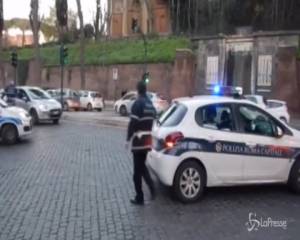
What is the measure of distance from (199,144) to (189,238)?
2.23 m

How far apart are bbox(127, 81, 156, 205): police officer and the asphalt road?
0.49 metres

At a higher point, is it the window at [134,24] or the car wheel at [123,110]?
the window at [134,24]

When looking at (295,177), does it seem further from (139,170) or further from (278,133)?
(139,170)

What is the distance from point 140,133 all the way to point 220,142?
1.27 metres

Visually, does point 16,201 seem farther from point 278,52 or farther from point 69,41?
point 69,41

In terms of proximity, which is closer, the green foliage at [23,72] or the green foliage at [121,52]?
the green foliage at [121,52]

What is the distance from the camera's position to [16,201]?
912 cm

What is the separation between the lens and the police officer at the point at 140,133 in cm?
880

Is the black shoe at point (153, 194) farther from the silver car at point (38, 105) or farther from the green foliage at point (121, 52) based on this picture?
the green foliage at point (121, 52)

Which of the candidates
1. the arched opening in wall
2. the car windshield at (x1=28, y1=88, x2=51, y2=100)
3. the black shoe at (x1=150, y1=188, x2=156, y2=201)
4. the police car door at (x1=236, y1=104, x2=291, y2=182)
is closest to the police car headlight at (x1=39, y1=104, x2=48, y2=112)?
the car windshield at (x1=28, y1=88, x2=51, y2=100)

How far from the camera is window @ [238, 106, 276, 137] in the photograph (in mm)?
9492

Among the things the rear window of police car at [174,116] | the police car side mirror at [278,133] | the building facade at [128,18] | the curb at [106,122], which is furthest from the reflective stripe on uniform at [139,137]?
the building facade at [128,18]

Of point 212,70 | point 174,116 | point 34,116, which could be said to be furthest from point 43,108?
point 212,70

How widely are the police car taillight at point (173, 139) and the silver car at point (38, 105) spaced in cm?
1700
